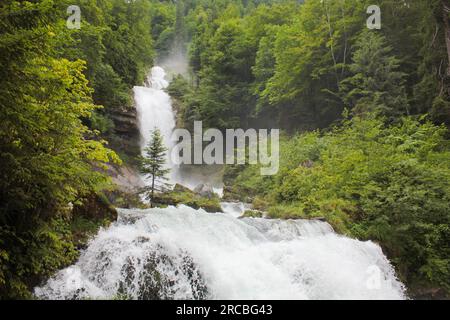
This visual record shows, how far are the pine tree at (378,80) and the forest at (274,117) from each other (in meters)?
0.11

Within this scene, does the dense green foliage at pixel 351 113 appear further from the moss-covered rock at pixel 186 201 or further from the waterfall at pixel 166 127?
the moss-covered rock at pixel 186 201

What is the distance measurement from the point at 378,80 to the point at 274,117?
10.0m

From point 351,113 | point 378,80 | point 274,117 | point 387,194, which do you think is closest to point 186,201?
point 387,194

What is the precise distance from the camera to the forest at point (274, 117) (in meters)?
6.02

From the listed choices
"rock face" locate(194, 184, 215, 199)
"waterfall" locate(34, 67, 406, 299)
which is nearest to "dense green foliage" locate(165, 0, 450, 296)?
"rock face" locate(194, 184, 215, 199)

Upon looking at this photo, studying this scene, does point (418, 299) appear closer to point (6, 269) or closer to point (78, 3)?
point (6, 269)

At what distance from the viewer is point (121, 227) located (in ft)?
30.0

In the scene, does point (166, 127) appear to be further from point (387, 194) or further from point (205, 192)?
point (387, 194)

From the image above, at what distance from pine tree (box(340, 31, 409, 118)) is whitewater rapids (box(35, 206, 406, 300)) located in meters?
10.8

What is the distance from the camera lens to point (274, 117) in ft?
94.8

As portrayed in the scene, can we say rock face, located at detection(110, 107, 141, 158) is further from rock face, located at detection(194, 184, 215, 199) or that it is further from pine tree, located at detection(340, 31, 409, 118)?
pine tree, located at detection(340, 31, 409, 118)

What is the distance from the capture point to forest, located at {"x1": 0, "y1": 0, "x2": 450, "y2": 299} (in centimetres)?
602

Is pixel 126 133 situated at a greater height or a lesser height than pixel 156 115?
lesser

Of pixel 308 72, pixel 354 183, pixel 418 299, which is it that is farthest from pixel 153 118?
pixel 418 299
